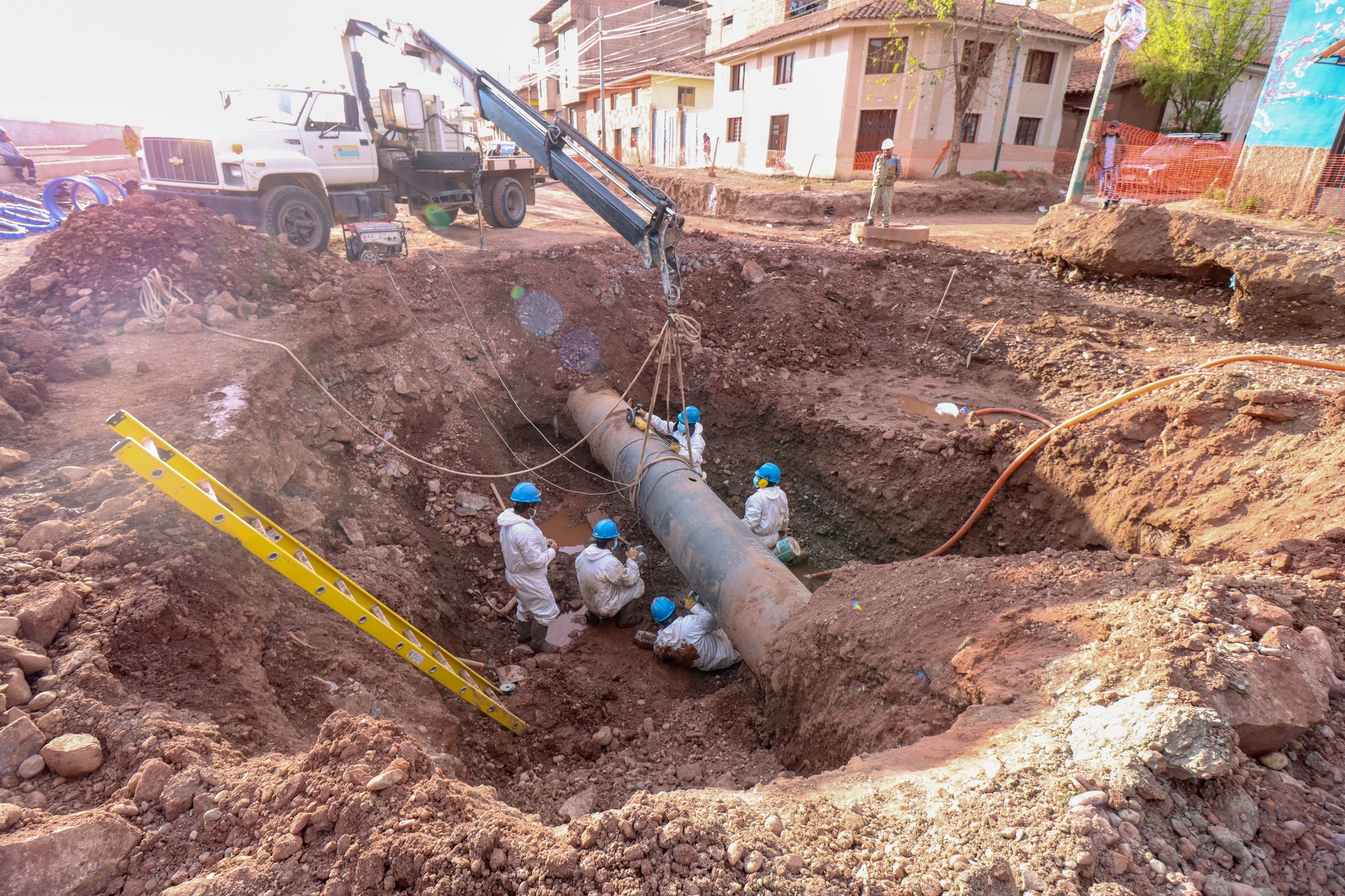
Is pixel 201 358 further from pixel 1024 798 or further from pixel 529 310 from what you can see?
pixel 1024 798

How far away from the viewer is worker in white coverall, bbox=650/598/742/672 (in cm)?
494

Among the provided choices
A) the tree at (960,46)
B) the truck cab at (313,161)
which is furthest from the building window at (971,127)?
the truck cab at (313,161)

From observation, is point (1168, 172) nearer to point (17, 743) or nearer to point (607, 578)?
point (607, 578)

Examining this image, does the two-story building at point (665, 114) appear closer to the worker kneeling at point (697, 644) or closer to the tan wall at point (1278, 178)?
the tan wall at point (1278, 178)

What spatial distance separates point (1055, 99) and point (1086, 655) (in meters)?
25.7

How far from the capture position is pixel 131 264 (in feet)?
21.1

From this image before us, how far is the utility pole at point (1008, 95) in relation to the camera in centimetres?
2031

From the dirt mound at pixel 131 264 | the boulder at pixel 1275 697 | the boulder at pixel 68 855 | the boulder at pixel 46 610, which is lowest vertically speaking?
the boulder at pixel 68 855

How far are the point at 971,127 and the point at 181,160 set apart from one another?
21.8 metres

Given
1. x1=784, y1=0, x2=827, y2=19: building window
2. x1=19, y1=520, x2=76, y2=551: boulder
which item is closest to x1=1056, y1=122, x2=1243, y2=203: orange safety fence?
x1=784, y1=0, x2=827, y2=19: building window

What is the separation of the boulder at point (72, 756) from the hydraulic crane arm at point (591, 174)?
3.78m

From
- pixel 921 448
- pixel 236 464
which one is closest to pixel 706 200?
pixel 921 448

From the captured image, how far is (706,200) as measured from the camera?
1856 cm

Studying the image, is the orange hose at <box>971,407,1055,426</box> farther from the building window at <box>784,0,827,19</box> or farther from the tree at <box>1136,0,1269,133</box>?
the tree at <box>1136,0,1269,133</box>
